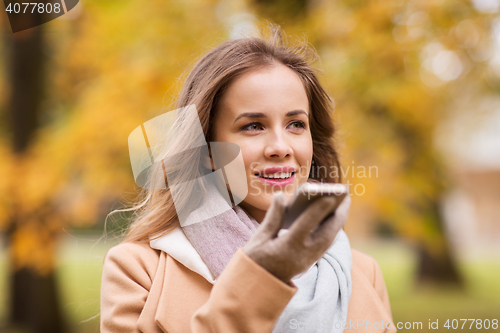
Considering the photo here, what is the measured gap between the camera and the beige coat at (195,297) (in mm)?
1264

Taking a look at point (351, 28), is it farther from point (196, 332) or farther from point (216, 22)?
point (196, 332)

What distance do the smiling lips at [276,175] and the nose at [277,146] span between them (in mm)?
50

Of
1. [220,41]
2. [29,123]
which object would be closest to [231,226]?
[220,41]

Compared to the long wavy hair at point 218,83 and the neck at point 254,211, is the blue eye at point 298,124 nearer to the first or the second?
the long wavy hair at point 218,83

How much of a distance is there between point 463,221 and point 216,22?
25.9m

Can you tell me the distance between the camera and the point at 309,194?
116 cm

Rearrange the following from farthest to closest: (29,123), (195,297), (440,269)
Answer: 1. (440,269)
2. (29,123)
3. (195,297)

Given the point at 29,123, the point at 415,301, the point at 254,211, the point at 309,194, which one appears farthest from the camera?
the point at 415,301

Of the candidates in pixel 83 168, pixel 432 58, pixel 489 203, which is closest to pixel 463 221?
pixel 489 203

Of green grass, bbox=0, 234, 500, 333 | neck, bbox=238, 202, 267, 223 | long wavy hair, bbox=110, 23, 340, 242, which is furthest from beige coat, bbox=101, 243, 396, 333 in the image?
green grass, bbox=0, 234, 500, 333

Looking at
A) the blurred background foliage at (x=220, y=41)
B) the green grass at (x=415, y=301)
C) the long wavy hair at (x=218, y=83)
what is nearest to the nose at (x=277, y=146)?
the long wavy hair at (x=218, y=83)

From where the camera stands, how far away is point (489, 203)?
24266mm

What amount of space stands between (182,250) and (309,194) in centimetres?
70

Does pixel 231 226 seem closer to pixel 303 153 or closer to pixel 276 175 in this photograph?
pixel 276 175
